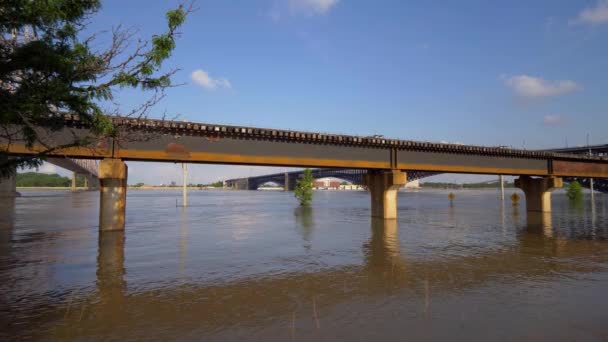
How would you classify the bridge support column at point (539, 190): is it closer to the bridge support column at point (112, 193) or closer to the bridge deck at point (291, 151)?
the bridge deck at point (291, 151)

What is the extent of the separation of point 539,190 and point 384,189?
1079 inches

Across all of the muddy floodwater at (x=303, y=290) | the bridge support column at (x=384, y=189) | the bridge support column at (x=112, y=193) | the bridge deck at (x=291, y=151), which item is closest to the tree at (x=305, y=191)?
the bridge support column at (x=384, y=189)

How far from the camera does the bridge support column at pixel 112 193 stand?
25.0 m

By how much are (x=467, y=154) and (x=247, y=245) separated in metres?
31.7

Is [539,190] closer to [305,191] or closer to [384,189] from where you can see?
[384,189]

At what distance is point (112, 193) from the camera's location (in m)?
25.5

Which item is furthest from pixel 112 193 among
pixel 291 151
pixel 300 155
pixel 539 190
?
pixel 539 190

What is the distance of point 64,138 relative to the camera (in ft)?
79.6

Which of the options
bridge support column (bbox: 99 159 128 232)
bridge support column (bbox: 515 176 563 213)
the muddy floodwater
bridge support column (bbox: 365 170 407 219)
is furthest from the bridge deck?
the muddy floodwater

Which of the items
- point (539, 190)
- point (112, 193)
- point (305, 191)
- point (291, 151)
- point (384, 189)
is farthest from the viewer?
point (305, 191)

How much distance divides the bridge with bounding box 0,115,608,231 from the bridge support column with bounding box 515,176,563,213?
0.14 m

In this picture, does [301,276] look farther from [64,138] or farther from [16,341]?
[64,138]

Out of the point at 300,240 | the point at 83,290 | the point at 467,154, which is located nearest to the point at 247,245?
the point at 300,240

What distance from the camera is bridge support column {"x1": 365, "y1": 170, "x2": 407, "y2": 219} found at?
1447 inches
